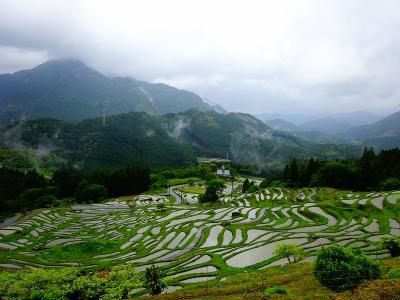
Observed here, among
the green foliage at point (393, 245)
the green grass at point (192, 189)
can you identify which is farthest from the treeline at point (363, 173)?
the green foliage at point (393, 245)

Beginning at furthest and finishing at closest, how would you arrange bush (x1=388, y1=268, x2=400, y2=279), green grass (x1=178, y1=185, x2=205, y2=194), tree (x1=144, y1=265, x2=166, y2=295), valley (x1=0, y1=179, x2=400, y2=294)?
1. green grass (x1=178, y1=185, x2=205, y2=194)
2. valley (x1=0, y1=179, x2=400, y2=294)
3. tree (x1=144, y1=265, x2=166, y2=295)
4. bush (x1=388, y1=268, x2=400, y2=279)

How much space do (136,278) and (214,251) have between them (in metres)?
23.6

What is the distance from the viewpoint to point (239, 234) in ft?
198

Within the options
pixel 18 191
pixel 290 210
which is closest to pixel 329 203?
Result: pixel 290 210

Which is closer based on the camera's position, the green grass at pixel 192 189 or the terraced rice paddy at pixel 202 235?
the terraced rice paddy at pixel 202 235

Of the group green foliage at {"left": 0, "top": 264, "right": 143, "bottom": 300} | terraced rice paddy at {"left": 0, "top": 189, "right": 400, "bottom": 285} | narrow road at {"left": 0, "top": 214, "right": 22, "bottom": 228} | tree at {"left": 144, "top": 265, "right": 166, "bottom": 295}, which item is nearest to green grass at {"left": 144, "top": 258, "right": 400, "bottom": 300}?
tree at {"left": 144, "top": 265, "right": 166, "bottom": 295}

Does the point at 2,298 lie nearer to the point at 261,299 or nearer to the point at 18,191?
the point at 261,299

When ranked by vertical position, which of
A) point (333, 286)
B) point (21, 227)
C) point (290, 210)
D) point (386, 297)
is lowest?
point (21, 227)

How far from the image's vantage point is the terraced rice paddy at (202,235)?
46938 mm

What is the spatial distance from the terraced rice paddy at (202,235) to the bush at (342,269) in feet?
59.3

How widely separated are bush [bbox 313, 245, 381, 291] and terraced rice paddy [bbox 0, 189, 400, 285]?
18081 mm

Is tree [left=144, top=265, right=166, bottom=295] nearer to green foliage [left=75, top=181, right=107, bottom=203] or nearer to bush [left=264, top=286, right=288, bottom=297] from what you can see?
bush [left=264, top=286, right=288, bottom=297]

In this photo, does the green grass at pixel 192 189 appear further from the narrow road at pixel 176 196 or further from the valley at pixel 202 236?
the valley at pixel 202 236

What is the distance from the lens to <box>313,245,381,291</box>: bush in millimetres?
22438
